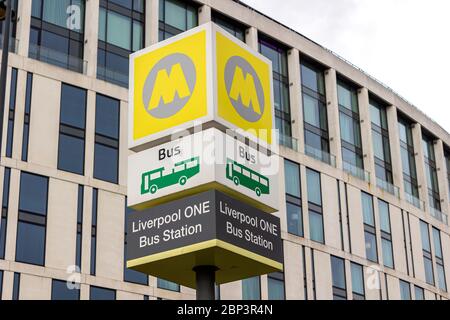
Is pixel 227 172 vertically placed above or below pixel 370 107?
below

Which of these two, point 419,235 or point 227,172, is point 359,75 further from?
point 227,172

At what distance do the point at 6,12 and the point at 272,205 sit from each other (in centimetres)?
717

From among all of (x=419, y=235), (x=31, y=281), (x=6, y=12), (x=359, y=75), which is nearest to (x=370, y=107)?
(x=359, y=75)

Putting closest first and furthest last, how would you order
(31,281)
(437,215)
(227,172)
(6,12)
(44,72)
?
(227,172) < (6,12) < (31,281) < (44,72) < (437,215)

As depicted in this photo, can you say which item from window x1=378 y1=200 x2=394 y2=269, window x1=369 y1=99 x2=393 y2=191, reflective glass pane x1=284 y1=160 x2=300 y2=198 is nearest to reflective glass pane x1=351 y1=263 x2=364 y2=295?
window x1=378 y1=200 x2=394 y2=269

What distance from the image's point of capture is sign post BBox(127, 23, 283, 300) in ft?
52.3

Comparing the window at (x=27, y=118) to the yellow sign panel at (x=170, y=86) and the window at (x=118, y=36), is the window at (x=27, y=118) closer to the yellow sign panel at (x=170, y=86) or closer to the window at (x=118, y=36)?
the window at (x=118, y=36)

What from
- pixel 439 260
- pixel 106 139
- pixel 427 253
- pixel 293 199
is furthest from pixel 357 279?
pixel 106 139

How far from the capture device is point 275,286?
5009 cm

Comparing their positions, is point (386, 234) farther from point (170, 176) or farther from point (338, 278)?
point (170, 176)

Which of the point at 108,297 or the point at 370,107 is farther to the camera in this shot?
Answer: the point at 370,107

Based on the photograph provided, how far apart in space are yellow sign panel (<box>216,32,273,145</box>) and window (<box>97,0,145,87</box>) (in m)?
29.5

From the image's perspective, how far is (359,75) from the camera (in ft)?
206

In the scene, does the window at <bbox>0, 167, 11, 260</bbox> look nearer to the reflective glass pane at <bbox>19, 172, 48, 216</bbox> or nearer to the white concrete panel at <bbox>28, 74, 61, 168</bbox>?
the reflective glass pane at <bbox>19, 172, 48, 216</bbox>
